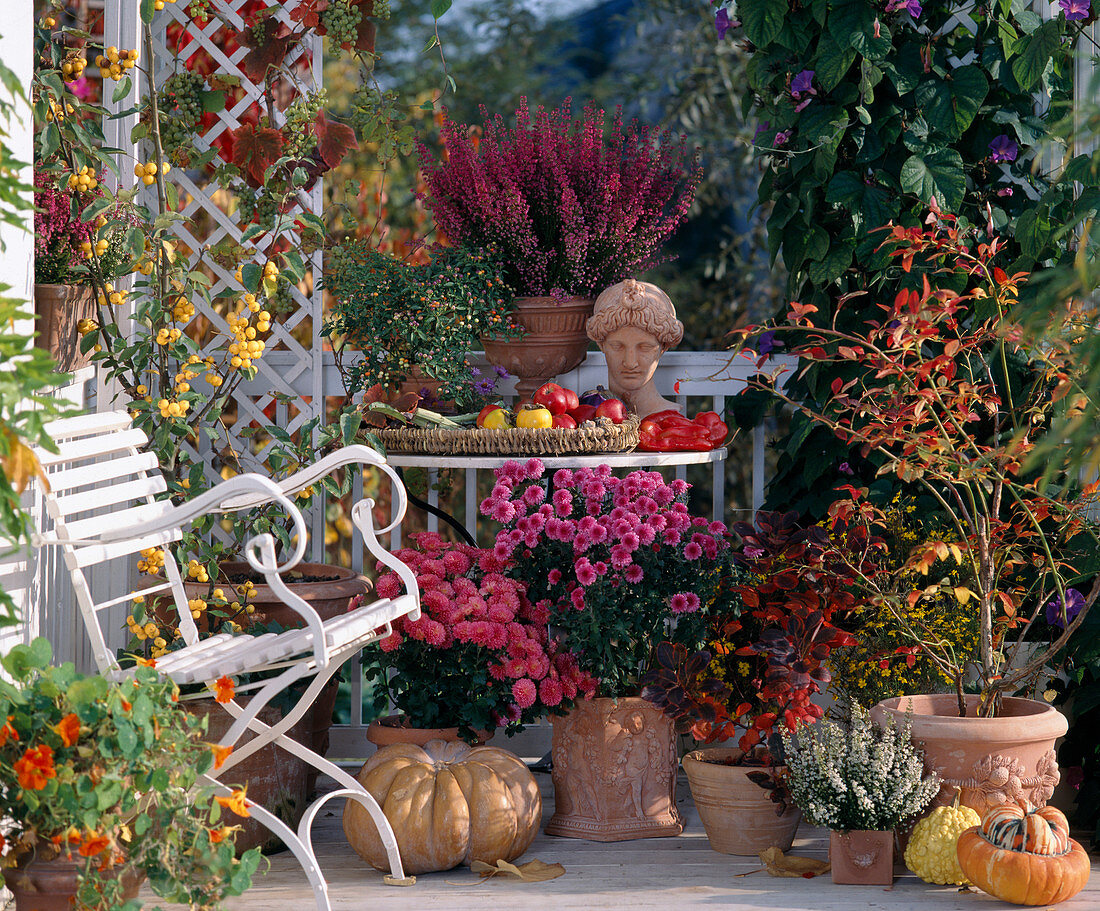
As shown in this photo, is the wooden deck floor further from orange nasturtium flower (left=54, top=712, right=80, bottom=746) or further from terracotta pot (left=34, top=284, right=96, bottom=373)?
terracotta pot (left=34, top=284, right=96, bottom=373)

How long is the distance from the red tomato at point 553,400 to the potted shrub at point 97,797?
4.55 ft

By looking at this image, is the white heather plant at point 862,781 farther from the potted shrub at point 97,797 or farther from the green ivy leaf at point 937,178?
the green ivy leaf at point 937,178

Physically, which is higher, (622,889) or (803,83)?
(803,83)

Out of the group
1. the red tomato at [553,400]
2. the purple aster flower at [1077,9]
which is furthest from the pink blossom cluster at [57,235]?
the purple aster flower at [1077,9]

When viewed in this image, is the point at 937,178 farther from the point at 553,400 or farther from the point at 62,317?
the point at 62,317

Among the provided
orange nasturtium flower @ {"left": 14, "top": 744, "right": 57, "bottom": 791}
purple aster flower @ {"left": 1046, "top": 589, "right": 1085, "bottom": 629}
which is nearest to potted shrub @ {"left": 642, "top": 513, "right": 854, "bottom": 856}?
purple aster flower @ {"left": 1046, "top": 589, "right": 1085, "bottom": 629}

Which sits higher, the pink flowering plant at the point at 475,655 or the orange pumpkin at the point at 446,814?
the pink flowering plant at the point at 475,655

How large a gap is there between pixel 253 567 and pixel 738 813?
1.25 metres

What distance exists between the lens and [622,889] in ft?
8.38

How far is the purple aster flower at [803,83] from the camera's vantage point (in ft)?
10.1

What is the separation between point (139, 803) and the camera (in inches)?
76.7

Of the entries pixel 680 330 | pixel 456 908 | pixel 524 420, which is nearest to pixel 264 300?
pixel 524 420

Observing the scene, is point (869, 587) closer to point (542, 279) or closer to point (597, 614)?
point (597, 614)

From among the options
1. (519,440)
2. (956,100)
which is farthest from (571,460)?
(956,100)
